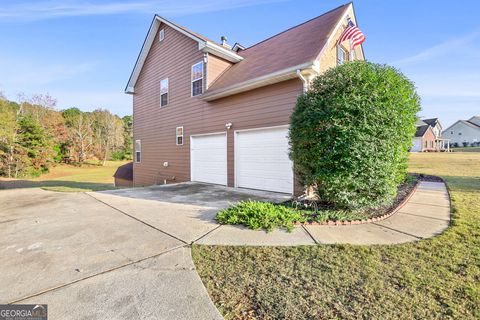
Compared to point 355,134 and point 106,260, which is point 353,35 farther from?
point 106,260

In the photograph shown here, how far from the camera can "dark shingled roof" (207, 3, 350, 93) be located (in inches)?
273

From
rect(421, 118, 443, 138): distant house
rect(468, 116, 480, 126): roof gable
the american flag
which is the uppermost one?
rect(468, 116, 480, 126): roof gable

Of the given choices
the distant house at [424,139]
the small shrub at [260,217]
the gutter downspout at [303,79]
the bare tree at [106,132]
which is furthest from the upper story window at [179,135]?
the distant house at [424,139]

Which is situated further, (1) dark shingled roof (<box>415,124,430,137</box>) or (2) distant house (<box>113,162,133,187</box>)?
(1) dark shingled roof (<box>415,124,430,137</box>)

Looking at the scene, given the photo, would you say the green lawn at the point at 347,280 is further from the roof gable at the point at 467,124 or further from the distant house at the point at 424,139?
the roof gable at the point at 467,124

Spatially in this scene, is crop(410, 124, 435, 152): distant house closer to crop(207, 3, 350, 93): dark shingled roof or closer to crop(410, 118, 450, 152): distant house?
crop(410, 118, 450, 152): distant house

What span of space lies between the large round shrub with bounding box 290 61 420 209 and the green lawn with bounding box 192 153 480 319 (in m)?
1.43

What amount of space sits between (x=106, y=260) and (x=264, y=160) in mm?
5445

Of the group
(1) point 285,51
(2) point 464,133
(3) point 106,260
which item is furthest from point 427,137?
(3) point 106,260

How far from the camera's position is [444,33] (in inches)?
407

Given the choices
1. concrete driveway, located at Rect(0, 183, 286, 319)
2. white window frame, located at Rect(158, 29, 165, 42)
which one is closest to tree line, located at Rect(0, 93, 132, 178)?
white window frame, located at Rect(158, 29, 165, 42)

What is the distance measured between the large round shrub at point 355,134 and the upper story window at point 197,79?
6106 millimetres

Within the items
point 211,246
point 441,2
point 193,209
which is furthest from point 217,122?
point 441,2

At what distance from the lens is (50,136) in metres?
28.0
